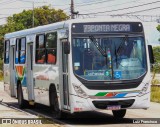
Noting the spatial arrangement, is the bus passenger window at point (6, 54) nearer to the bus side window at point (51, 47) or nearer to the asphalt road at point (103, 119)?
the asphalt road at point (103, 119)

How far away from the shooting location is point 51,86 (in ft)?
56.8

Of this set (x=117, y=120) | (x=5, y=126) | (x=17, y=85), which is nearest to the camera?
(x=5, y=126)

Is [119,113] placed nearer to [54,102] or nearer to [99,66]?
[54,102]

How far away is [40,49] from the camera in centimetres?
1864

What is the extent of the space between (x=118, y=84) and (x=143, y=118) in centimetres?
248

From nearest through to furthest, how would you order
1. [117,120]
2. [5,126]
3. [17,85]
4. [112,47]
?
[5,126] → [112,47] → [117,120] → [17,85]

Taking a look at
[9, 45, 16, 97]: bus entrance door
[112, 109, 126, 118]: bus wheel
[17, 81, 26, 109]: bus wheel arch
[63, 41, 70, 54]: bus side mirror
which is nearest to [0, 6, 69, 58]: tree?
[9, 45, 16, 97]: bus entrance door

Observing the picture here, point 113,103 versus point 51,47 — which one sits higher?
point 51,47

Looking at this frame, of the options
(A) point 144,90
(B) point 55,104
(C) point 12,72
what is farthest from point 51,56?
(C) point 12,72

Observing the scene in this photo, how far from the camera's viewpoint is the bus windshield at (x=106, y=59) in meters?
15.3

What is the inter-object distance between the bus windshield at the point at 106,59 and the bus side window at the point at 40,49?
300cm

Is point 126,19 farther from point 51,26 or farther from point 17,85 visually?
point 17,85

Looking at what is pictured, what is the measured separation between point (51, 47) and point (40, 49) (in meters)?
1.37

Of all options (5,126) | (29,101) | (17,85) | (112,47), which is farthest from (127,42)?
(17,85)
